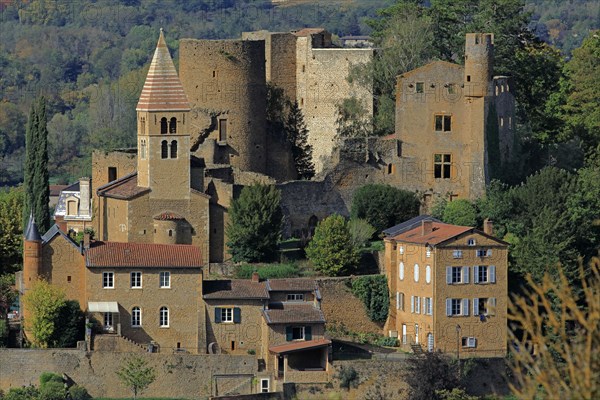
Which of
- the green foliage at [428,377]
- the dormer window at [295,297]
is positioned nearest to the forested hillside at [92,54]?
the dormer window at [295,297]

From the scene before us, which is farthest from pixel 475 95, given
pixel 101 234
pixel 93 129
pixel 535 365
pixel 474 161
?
pixel 93 129

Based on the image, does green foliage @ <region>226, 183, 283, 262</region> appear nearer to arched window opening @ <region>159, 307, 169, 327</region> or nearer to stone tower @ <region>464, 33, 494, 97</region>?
arched window opening @ <region>159, 307, 169, 327</region>

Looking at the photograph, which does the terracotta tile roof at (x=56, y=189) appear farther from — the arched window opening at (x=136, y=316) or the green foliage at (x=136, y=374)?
the green foliage at (x=136, y=374)

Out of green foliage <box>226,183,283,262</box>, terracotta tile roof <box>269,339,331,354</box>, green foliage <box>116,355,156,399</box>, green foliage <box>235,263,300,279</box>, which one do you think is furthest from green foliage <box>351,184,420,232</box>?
green foliage <box>116,355,156,399</box>

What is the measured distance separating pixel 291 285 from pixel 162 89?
316 inches

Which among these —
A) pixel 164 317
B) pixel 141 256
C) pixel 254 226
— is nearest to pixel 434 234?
pixel 254 226

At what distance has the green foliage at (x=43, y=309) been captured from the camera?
57875 mm

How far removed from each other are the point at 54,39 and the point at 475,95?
127 m

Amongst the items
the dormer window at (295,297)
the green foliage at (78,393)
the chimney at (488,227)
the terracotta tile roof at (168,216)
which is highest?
the terracotta tile roof at (168,216)

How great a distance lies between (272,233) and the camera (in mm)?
62875

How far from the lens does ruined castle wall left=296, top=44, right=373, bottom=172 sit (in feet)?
234

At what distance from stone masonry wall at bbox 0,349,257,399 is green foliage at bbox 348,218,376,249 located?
6.81 m

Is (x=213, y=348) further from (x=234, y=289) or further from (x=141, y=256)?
(x=141, y=256)

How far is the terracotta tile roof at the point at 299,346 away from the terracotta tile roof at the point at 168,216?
6.43 m
